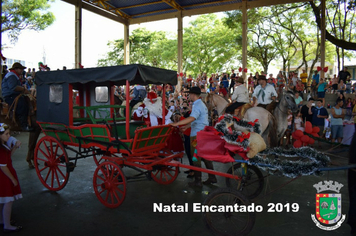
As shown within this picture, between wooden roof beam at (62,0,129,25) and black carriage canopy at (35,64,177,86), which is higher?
wooden roof beam at (62,0,129,25)

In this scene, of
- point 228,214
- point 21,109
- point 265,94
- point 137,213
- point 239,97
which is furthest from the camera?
point 265,94

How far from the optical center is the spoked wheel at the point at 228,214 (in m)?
3.72

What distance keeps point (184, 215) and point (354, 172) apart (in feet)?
8.56

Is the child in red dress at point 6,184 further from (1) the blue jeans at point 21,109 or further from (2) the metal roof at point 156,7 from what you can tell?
(2) the metal roof at point 156,7

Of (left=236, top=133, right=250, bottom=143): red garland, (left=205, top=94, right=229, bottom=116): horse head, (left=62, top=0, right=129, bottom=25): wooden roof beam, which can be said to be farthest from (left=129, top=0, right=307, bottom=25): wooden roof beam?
(left=236, top=133, right=250, bottom=143): red garland

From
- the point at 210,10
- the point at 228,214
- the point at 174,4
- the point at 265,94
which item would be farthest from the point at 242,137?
the point at 174,4

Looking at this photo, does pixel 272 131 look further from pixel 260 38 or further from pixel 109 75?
pixel 260 38

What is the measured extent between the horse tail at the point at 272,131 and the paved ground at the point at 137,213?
5.80 ft

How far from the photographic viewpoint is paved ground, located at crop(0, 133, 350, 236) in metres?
4.18

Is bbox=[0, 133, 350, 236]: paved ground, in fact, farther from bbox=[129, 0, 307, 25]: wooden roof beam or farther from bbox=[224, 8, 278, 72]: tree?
bbox=[224, 8, 278, 72]: tree

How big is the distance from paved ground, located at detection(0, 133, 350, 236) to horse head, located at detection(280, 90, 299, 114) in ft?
8.37

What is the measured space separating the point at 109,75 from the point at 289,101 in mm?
5761

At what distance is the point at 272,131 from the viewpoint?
26.9 feet

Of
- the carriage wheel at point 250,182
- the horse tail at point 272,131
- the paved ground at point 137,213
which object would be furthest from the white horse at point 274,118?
the carriage wheel at point 250,182
